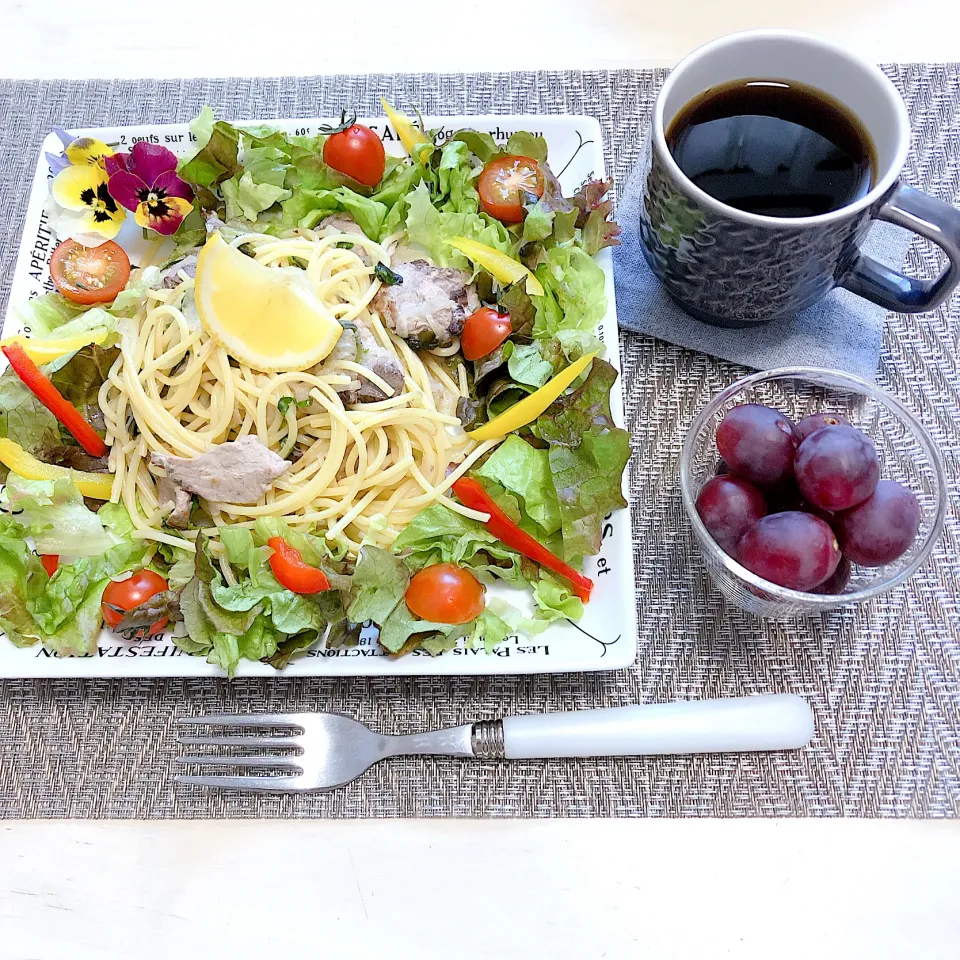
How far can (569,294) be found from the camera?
1.53m

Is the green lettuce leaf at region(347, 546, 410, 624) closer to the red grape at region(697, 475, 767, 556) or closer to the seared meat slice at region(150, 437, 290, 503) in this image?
the seared meat slice at region(150, 437, 290, 503)

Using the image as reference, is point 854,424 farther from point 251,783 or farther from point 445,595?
point 251,783

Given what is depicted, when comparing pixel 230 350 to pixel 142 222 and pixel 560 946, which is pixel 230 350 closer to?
pixel 142 222

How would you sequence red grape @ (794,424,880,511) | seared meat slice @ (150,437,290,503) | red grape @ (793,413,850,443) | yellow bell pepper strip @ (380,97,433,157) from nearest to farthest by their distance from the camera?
red grape @ (794,424,880,511), red grape @ (793,413,850,443), seared meat slice @ (150,437,290,503), yellow bell pepper strip @ (380,97,433,157)

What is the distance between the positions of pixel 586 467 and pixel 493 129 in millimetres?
723

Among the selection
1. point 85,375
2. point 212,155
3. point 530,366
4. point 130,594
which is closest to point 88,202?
point 212,155

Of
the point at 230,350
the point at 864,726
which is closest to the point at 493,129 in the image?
the point at 230,350

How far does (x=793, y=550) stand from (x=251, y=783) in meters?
0.89

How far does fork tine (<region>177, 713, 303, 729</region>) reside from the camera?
137 centimetres

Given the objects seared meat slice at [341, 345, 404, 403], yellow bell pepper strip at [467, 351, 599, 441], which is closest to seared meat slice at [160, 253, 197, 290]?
seared meat slice at [341, 345, 404, 403]

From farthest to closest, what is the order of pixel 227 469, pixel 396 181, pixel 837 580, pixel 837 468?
pixel 396 181, pixel 227 469, pixel 837 580, pixel 837 468

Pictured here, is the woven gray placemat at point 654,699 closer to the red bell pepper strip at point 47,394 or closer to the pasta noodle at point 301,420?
the pasta noodle at point 301,420

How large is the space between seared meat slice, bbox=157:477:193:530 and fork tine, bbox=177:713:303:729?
0.32 meters

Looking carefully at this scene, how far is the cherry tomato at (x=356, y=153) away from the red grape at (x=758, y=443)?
81cm
